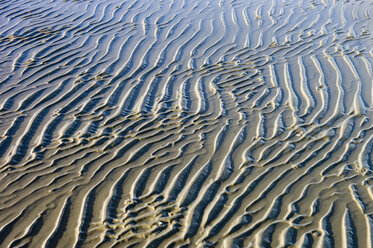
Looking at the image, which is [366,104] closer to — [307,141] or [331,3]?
[307,141]

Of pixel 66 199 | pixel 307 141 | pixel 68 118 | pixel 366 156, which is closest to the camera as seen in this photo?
pixel 66 199

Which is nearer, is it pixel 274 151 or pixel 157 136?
pixel 274 151

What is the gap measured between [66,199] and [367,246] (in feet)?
8.45

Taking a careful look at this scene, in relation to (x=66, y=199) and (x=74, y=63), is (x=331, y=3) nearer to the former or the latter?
(x=74, y=63)

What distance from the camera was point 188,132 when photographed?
5262 mm

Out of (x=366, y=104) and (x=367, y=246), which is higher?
(x=366, y=104)

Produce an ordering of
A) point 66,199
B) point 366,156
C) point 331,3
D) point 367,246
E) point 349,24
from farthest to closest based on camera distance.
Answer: point 331,3 < point 349,24 < point 366,156 < point 66,199 < point 367,246

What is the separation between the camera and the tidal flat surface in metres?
3.88

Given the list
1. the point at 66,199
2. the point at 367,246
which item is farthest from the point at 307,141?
the point at 66,199

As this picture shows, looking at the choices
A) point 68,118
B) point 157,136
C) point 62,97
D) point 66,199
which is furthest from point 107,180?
point 62,97

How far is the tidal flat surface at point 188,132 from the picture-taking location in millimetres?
3881

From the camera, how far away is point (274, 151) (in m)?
4.85

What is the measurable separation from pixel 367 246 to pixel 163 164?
204cm

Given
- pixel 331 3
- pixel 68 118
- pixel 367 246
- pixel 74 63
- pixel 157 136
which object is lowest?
pixel 367 246
